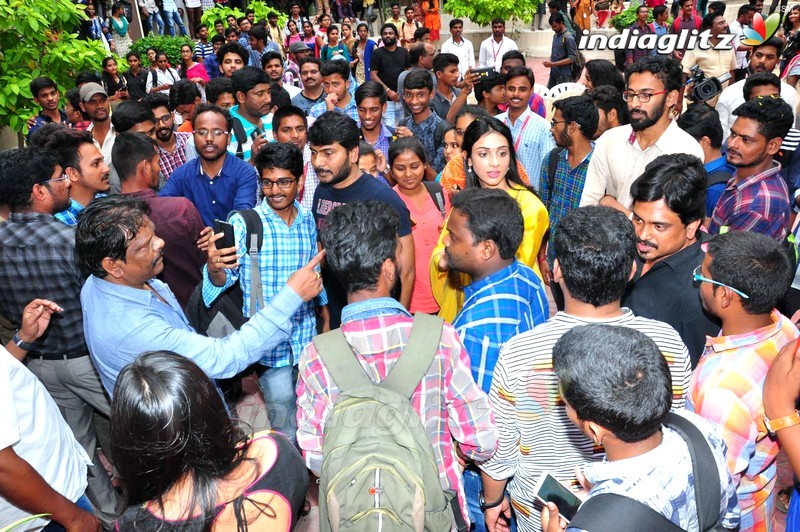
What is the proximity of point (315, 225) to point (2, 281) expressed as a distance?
167 cm

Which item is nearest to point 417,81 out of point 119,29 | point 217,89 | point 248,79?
point 248,79

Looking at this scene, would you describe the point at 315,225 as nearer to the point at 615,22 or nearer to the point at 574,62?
the point at 574,62

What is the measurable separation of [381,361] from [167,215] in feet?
7.70

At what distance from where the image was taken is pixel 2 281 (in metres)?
3.19

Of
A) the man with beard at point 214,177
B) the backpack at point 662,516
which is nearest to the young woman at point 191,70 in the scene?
the man with beard at point 214,177

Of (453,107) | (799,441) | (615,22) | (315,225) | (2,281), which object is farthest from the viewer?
(615,22)

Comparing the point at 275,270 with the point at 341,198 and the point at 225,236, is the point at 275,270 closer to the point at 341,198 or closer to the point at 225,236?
the point at 225,236

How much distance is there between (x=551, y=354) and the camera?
6.92 feet

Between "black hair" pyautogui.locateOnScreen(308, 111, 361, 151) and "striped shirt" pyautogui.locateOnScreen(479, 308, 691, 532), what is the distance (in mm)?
2032

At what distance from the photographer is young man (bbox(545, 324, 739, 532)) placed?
160 cm

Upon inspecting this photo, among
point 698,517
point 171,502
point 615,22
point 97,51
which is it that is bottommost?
point 615,22

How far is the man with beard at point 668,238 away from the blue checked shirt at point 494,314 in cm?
60

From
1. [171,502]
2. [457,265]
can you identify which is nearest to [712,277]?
[457,265]

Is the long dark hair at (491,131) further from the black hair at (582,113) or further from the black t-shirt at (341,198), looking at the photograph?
the black hair at (582,113)
